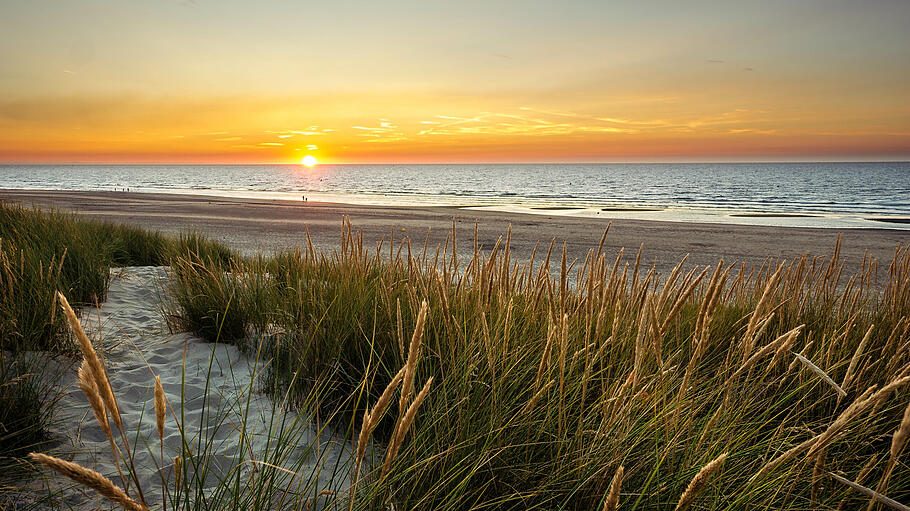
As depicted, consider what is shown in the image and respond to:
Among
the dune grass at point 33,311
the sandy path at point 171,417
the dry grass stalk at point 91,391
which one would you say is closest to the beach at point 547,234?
the dune grass at point 33,311

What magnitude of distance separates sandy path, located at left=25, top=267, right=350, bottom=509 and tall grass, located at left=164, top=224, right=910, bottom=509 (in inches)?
8.8

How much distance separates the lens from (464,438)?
202 cm

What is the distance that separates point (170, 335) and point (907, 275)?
592 cm

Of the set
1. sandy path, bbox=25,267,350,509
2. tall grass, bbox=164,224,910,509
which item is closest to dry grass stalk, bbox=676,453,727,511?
tall grass, bbox=164,224,910,509

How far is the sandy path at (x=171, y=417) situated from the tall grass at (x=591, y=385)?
22cm

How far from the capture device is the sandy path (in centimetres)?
220

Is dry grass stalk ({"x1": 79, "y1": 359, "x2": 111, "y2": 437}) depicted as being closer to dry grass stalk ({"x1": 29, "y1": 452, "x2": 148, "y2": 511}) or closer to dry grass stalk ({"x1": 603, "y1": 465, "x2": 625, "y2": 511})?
dry grass stalk ({"x1": 29, "y1": 452, "x2": 148, "y2": 511})

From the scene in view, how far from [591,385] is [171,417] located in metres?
2.38

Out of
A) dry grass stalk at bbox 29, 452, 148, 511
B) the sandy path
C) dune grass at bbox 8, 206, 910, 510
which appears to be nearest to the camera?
dry grass stalk at bbox 29, 452, 148, 511

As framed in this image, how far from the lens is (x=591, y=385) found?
2.69m

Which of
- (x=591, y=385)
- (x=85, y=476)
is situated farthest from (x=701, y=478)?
(x=591, y=385)

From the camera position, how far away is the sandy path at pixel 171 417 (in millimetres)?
2197

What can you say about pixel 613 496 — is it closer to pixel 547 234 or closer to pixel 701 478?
pixel 701 478

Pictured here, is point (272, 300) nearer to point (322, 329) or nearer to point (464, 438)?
point (322, 329)
